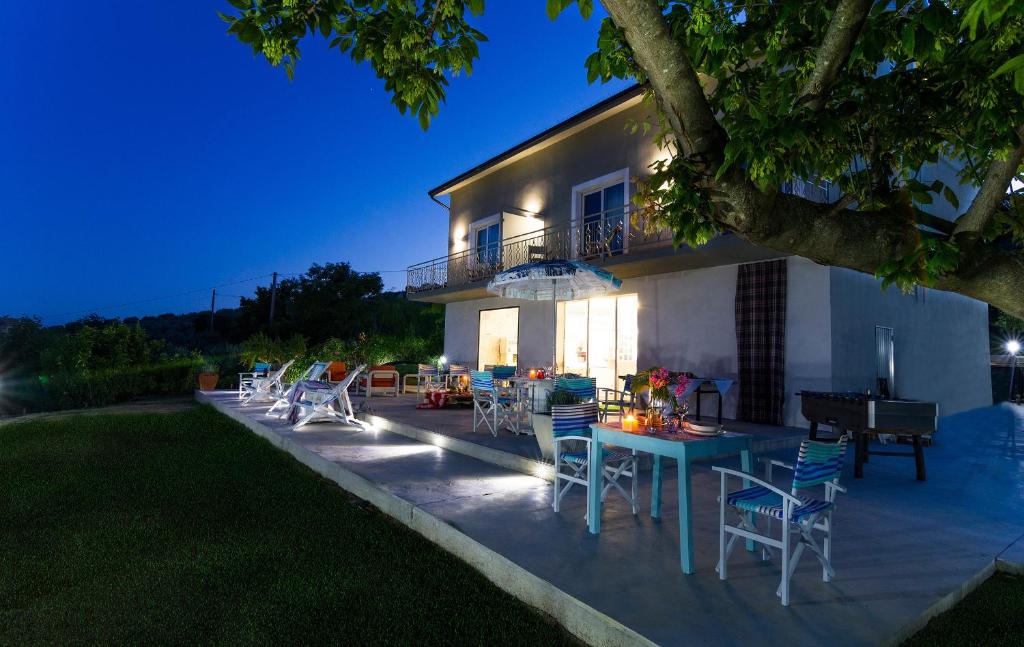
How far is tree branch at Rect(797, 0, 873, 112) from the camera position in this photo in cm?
172

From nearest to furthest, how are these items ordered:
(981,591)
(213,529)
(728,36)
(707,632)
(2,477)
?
1. (707,632)
2. (728,36)
3. (981,591)
4. (213,529)
5. (2,477)

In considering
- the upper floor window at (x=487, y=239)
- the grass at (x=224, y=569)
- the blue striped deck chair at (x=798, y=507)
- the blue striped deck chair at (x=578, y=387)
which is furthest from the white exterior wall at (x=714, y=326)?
the grass at (x=224, y=569)

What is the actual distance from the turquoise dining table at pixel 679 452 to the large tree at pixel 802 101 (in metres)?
1.49

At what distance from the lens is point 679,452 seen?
3.10 metres

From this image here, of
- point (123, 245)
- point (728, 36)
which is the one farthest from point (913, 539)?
point (123, 245)

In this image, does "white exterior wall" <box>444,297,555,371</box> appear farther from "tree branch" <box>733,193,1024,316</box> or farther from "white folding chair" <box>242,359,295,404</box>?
"tree branch" <box>733,193,1024,316</box>

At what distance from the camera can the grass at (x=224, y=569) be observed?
246 cm

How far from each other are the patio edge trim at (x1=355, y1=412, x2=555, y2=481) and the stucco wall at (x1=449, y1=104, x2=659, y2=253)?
661cm

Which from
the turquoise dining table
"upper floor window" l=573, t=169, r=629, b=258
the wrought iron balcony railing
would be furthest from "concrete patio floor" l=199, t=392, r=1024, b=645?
"upper floor window" l=573, t=169, r=629, b=258

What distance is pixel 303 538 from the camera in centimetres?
362

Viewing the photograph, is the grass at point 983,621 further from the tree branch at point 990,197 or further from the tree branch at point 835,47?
the tree branch at point 835,47

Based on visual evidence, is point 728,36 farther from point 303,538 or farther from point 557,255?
point 557,255

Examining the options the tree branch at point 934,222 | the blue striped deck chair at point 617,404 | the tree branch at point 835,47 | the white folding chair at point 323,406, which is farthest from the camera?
the white folding chair at point 323,406

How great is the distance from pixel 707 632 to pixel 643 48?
7.80ft
